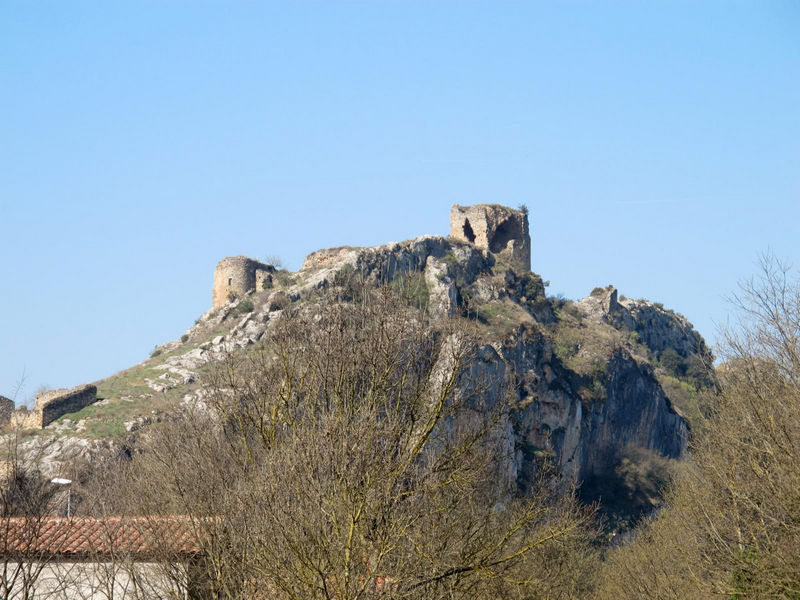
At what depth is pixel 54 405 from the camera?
66000mm

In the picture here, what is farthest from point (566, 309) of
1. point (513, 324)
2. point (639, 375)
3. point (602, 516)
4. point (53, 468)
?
point (53, 468)

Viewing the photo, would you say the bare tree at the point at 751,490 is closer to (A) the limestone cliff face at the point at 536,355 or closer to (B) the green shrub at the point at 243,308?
(A) the limestone cliff face at the point at 536,355

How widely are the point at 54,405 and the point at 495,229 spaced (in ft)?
143

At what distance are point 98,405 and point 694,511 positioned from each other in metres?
45.7

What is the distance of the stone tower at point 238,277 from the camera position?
88.3 meters

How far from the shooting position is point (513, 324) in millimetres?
79312

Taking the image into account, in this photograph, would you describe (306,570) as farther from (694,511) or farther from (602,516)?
(602,516)

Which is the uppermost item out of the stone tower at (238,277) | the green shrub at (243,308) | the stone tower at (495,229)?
the stone tower at (495,229)

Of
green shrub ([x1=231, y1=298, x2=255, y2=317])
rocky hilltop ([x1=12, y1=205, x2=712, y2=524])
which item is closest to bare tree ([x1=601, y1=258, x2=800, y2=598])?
rocky hilltop ([x1=12, y1=205, x2=712, y2=524])

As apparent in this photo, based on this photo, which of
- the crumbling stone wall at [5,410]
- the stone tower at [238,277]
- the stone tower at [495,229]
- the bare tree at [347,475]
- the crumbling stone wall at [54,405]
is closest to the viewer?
the bare tree at [347,475]

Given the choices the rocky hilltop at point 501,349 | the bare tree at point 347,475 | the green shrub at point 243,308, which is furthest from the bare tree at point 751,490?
the green shrub at point 243,308

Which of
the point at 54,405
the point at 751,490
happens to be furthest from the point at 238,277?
the point at 751,490

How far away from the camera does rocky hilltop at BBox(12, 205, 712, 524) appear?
227 ft

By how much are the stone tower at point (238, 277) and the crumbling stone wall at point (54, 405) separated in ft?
70.6
